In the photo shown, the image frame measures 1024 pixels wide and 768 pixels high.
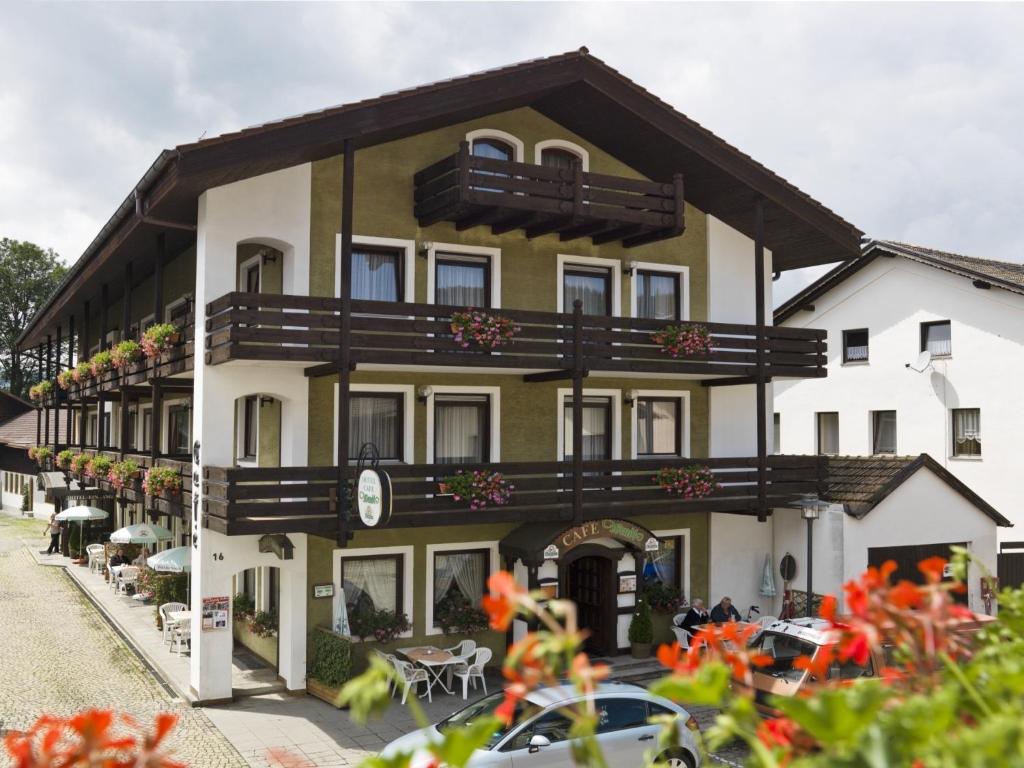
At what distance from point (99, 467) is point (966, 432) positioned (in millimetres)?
22849

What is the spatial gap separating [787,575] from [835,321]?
494 inches

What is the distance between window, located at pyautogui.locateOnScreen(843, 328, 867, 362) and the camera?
3072 centimetres

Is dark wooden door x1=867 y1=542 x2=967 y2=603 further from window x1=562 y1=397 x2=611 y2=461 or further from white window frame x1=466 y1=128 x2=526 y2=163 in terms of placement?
white window frame x1=466 y1=128 x2=526 y2=163

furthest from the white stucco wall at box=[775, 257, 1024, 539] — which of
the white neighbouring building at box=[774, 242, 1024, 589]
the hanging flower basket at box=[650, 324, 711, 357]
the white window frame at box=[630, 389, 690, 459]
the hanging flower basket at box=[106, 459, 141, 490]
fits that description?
the hanging flower basket at box=[106, 459, 141, 490]

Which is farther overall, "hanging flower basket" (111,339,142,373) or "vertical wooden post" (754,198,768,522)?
"hanging flower basket" (111,339,142,373)

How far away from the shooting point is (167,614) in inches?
808

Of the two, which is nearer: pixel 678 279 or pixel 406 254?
pixel 406 254

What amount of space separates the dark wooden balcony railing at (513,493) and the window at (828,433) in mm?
11460

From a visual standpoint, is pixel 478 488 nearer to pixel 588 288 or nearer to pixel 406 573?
pixel 406 573

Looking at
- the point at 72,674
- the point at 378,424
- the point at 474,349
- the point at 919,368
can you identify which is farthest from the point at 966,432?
the point at 72,674

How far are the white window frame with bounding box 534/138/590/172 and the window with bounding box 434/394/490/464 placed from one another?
4.93 meters

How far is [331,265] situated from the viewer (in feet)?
58.7

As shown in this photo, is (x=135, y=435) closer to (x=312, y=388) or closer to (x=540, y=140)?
(x=312, y=388)

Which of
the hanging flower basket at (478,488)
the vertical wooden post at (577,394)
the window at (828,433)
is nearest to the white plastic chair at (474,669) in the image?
the hanging flower basket at (478,488)
